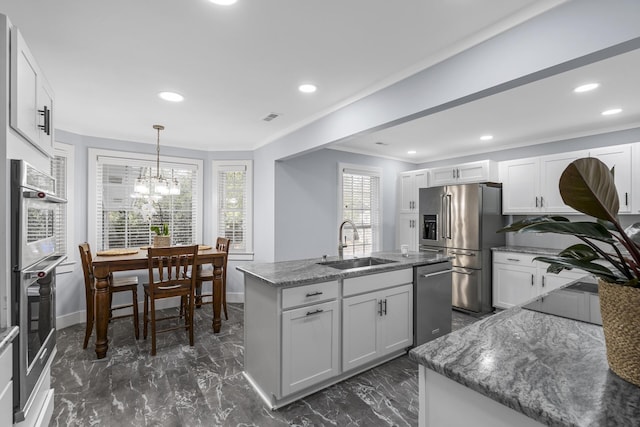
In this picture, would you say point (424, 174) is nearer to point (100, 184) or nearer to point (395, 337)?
point (395, 337)

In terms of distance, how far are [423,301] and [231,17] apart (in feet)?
9.19

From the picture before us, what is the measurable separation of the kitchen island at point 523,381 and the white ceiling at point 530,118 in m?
2.27

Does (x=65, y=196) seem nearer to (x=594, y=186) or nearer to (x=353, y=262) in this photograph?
(x=353, y=262)

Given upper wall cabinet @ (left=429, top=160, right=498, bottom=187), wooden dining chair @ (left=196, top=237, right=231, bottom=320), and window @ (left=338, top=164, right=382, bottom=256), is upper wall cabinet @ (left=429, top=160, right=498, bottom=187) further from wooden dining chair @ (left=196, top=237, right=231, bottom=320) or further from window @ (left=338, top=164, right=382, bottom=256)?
wooden dining chair @ (left=196, top=237, right=231, bottom=320)

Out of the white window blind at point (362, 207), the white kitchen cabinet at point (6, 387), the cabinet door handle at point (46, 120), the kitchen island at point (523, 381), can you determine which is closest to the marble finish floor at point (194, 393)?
the white kitchen cabinet at point (6, 387)

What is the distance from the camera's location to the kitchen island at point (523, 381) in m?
0.75

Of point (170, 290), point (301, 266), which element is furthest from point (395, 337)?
point (170, 290)

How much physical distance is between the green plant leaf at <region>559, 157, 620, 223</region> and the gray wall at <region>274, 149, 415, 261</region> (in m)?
3.78

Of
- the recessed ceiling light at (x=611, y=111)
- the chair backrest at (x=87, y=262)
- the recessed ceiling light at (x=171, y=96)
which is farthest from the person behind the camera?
the recessed ceiling light at (x=611, y=111)

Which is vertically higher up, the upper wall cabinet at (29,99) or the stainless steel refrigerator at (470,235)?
the upper wall cabinet at (29,99)

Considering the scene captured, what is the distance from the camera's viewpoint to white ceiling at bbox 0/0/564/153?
1721 mm

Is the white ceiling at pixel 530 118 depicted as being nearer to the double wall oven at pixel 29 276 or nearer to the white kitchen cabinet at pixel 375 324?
the white kitchen cabinet at pixel 375 324

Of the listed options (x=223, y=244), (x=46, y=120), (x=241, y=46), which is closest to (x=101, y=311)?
(x=223, y=244)

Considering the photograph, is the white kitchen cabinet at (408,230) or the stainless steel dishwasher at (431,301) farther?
the white kitchen cabinet at (408,230)
